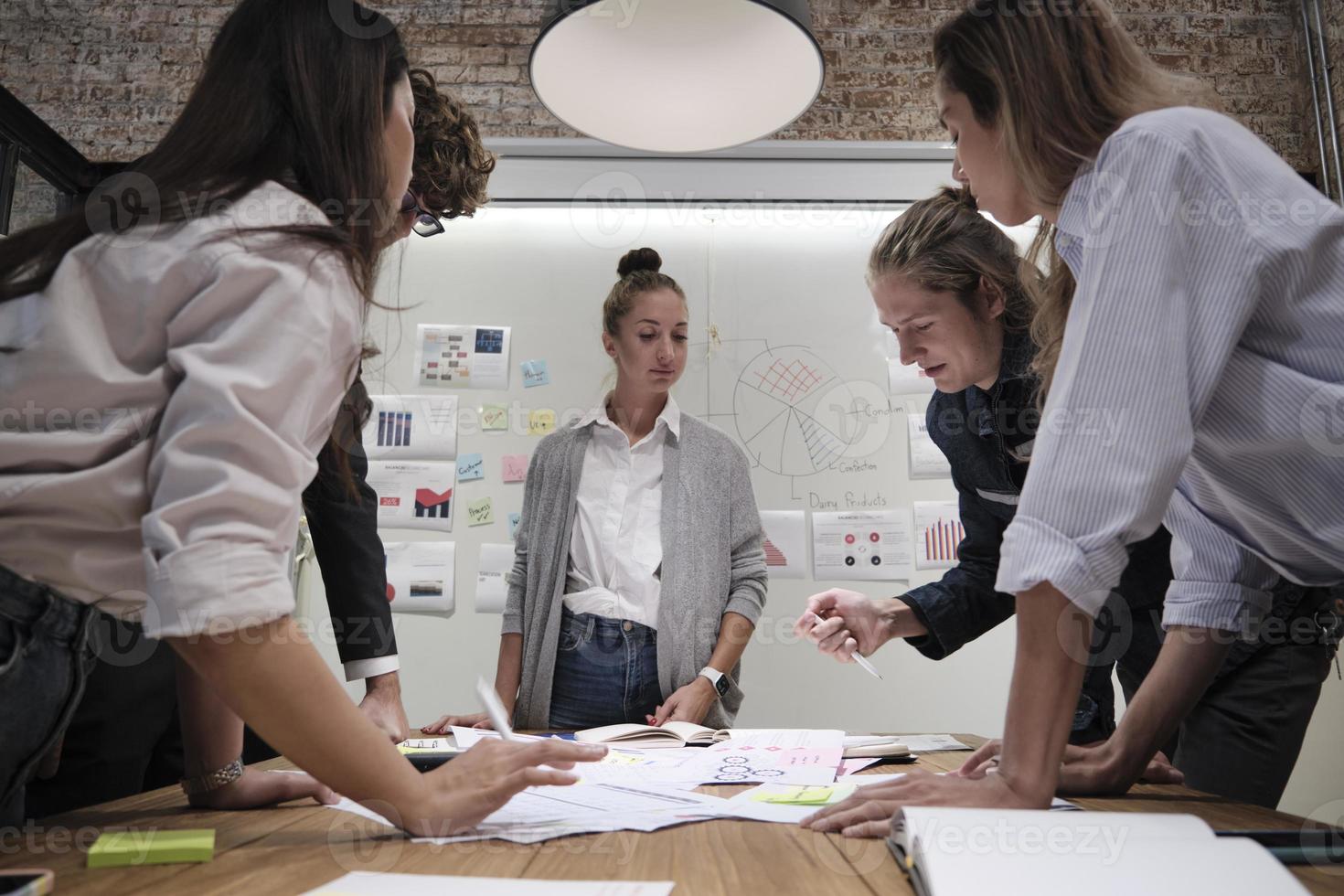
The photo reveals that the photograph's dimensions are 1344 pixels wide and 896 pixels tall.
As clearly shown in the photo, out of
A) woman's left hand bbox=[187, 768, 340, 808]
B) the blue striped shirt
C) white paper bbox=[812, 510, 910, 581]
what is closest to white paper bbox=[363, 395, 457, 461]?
white paper bbox=[812, 510, 910, 581]

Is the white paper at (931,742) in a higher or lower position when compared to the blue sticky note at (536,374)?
lower

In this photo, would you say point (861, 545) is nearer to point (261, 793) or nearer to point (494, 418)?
point (494, 418)

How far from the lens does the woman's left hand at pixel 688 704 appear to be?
2.00 metres

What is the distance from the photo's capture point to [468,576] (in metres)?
3.34

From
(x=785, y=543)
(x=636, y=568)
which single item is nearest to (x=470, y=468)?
(x=785, y=543)

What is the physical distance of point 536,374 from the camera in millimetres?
3463

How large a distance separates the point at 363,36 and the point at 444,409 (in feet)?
8.47

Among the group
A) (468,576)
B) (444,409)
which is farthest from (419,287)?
(468,576)

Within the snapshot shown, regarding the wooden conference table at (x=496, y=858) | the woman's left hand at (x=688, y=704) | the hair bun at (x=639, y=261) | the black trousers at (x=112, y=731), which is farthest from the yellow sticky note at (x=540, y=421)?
the wooden conference table at (x=496, y=858)

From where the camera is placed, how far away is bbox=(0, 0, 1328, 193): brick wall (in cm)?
360

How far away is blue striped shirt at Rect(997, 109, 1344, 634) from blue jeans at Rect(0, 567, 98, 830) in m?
0.75

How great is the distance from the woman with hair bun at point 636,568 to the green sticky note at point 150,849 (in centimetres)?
134

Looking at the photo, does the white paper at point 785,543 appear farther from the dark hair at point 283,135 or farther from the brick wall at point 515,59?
the dark hair at point 283,135

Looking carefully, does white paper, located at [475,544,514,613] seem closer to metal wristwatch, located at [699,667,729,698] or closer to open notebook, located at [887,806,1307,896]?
metal wristwatch, located at [699,667,729,698]
